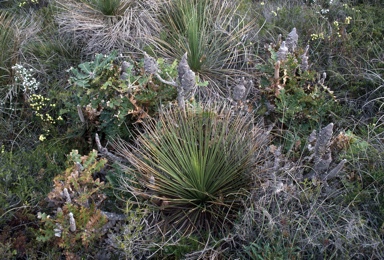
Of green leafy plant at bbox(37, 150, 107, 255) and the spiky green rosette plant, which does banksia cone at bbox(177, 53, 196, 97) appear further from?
green leafy plant at bbox(37, 150, 107, 255)

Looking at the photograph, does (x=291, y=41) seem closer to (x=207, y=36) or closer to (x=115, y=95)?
(x=207, y=36)

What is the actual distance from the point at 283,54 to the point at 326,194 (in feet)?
3.90

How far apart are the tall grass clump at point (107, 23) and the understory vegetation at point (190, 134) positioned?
0.06 feet

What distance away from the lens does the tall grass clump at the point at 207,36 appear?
3998 millimetres

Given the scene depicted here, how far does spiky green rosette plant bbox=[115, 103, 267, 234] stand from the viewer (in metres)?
2.82

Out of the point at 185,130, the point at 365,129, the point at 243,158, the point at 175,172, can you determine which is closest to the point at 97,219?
the point at 175,172

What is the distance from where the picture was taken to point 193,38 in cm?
393

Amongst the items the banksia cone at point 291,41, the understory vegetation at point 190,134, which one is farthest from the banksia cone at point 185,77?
the banksia cone at point 291,41

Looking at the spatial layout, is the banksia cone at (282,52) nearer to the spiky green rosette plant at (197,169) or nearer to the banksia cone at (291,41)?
the banksia cone at (291,41)

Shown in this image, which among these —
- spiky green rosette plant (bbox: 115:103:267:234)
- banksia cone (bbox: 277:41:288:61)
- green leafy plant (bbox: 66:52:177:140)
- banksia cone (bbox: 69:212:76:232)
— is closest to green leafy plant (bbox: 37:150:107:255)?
banksia cone (bbox: 69:212:76:232)

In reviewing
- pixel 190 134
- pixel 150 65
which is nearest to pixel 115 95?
pixel 150 65

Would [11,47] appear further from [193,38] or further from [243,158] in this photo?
[243,158]

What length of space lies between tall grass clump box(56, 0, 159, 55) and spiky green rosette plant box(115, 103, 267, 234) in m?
1.49

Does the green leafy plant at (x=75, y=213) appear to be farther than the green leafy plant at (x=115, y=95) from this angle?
No
